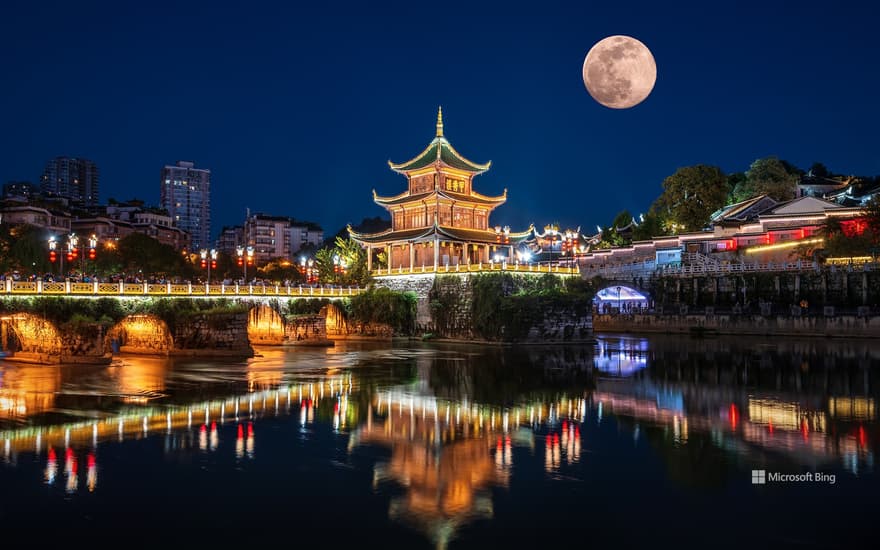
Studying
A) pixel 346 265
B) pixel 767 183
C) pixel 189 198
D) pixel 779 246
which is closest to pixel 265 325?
pixel 346 265

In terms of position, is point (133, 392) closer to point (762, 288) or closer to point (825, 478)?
point (825, 478)

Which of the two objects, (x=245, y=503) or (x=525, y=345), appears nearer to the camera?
(x=245, y=503)

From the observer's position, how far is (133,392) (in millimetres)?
24859

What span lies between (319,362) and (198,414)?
1538cm

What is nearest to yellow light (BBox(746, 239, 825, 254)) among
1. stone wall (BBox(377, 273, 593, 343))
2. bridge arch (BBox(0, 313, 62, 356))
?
stone wall (BBox(377, 273, 593, 343))

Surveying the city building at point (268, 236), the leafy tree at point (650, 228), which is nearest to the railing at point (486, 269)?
the leafy tree at point (650, 228)

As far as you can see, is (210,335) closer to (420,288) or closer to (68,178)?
(420,288)

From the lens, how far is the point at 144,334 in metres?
39.3

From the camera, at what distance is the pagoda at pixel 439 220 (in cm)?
5591

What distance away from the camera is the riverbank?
48.0 meters

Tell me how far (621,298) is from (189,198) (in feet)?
492

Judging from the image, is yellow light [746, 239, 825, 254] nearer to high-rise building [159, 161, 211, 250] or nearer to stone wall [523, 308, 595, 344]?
stone wall [523, 308, 595, 344]

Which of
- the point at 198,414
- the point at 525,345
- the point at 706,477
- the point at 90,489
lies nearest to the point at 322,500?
the point at 90,489

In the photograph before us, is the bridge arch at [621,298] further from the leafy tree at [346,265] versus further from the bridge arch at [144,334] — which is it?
the bridge arch at [144,334]
